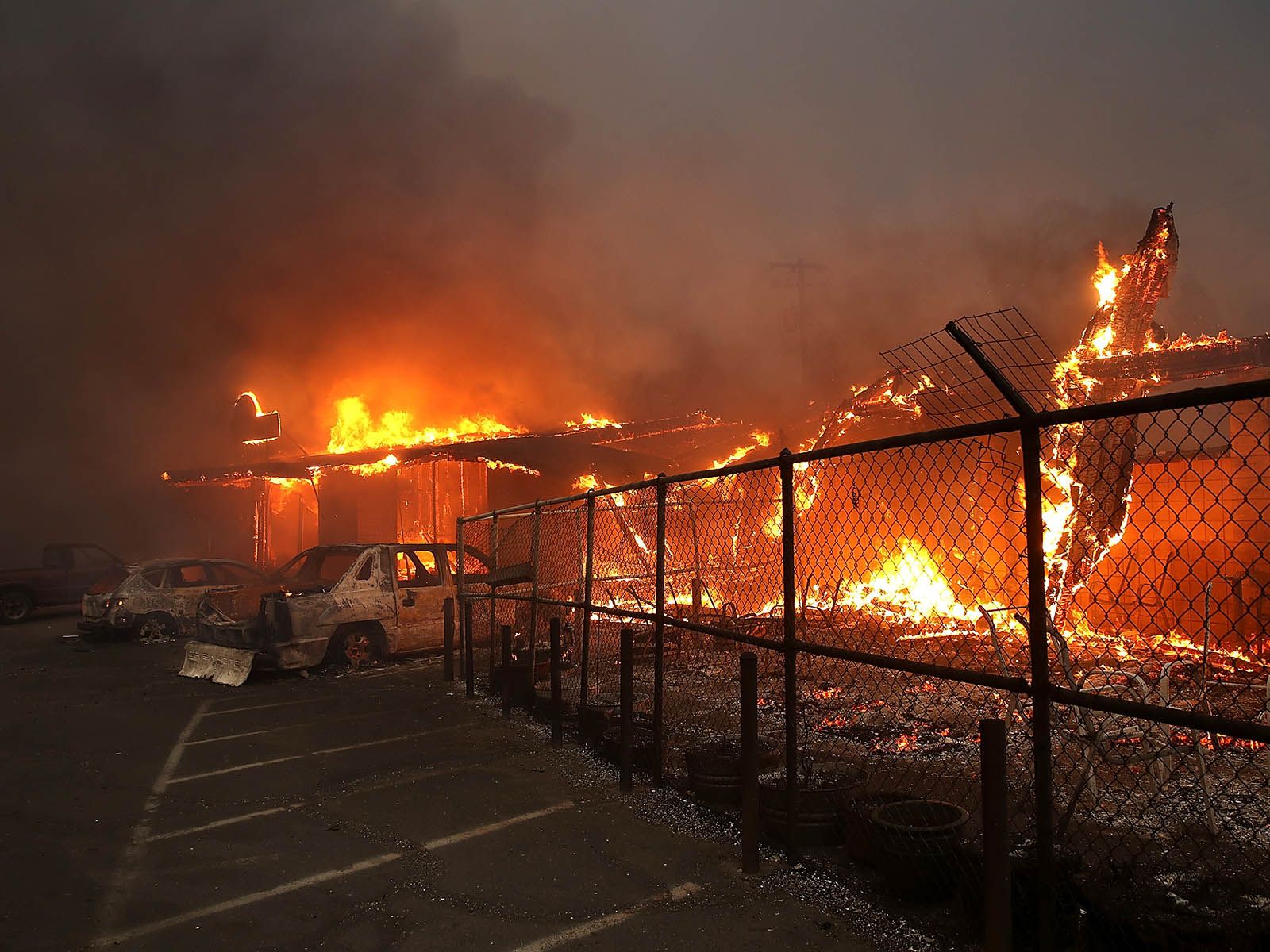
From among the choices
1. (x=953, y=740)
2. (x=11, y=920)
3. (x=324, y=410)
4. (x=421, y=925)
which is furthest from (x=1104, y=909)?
(x=324, y=410)

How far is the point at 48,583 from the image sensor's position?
18641mm

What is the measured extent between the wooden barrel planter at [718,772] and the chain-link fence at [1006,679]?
15 millimetres

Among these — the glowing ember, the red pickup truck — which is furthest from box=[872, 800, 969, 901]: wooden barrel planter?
the red pickup truck

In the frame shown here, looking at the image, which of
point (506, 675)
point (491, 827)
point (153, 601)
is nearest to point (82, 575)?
point (153, 601)

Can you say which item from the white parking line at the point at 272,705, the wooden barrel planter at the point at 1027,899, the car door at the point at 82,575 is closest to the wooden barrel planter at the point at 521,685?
the white parking line at the point at 272,705

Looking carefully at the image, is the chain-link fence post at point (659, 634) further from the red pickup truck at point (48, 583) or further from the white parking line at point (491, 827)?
the red pickup truck at point (48, 583)

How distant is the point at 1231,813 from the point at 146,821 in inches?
263

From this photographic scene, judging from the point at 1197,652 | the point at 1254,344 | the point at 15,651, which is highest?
the point at 1254,344

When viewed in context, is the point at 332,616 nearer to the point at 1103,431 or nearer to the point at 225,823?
the point at 225,823

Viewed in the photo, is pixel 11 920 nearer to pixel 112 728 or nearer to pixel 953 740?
pixel 112 728

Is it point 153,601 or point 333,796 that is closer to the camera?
point 333,796

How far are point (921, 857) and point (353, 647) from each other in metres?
9.10

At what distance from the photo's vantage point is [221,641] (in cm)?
1063

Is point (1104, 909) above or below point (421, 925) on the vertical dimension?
above
